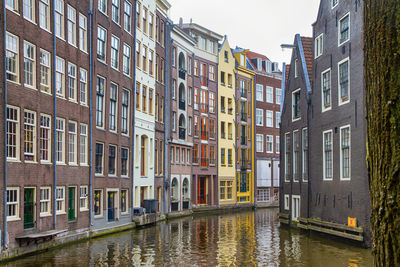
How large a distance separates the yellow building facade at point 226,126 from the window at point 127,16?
24.9m

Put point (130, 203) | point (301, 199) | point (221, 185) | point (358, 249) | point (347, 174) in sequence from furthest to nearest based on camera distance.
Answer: point (221, 185) < point (130, 203) < point (301, 199) < point (347, 174) < point (358, 249)

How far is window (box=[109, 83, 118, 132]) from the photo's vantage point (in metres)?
34.7

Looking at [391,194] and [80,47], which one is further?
[80,47]

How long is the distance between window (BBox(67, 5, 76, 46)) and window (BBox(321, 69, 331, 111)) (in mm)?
12898

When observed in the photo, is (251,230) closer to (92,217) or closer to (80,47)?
(92,217)

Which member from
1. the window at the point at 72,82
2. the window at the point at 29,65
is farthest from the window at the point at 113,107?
the window at the point at 29,65

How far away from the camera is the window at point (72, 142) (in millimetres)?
28688

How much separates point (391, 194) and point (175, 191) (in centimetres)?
4848

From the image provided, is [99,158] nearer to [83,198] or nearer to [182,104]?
[83,198]

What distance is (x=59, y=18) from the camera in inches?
1089

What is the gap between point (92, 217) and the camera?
101 ft

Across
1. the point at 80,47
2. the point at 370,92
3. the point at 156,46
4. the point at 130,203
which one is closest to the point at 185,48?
the point at 156,46

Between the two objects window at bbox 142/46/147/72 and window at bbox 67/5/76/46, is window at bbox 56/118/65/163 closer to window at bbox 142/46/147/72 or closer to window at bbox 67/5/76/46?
window at bbox 67/5/76/46

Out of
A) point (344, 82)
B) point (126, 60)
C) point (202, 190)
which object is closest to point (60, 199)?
point (126, 60)
